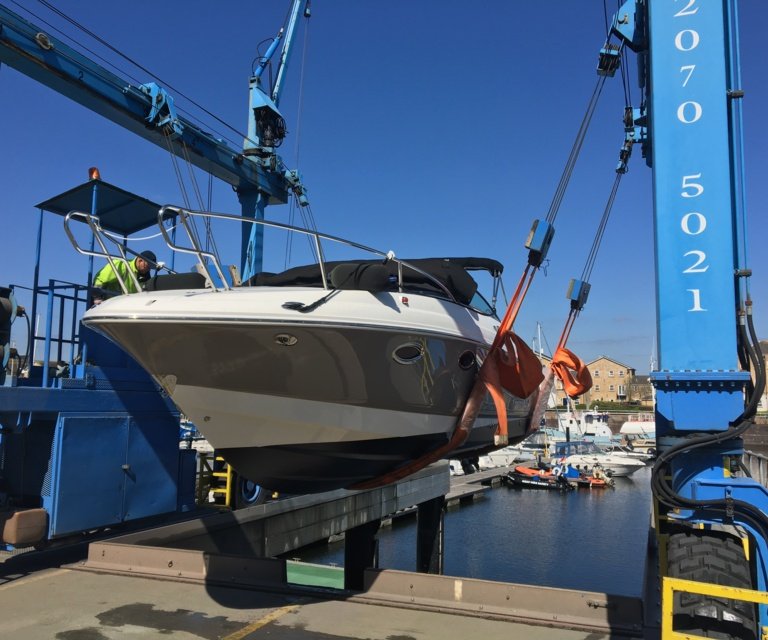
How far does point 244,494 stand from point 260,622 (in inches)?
213

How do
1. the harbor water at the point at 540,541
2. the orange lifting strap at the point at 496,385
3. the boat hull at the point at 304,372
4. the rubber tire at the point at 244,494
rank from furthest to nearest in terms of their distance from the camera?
the harbor water at the point at 540,541
the rubber tire at the point at 244,494
the orange lifting strap at the point at 496,385
the boat hull at the point at 304,372

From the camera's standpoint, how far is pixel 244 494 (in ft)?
31.7

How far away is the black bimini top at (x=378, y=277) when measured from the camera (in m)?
4.56

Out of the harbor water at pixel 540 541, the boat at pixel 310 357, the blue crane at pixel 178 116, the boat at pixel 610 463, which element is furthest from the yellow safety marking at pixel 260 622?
the boat at pixel 610 463

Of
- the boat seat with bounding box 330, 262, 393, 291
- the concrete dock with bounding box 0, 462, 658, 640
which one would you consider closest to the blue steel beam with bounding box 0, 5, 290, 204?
the concrete dock with bounding box 0, 462, 658, 640

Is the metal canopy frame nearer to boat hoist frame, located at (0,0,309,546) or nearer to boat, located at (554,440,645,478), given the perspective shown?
boat hoist frame, located at (0,0,309,546)

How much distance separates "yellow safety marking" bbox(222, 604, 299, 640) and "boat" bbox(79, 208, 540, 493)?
36.7 inches

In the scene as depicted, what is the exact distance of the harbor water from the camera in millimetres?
16703

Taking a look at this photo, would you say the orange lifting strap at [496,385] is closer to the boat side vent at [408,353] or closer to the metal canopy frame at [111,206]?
the boat side vent at [408,353]

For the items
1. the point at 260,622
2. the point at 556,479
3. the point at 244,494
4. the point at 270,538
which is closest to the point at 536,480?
the point at 556,479

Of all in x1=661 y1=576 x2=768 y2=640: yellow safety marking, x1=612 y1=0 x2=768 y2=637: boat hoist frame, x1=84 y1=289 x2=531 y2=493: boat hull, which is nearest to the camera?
x1=661 y1=576 x2=768 y2=640: yellow safety marking

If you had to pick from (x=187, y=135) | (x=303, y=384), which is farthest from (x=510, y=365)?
(x=187, y=135)

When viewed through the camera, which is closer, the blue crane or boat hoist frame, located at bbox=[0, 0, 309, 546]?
boat hoist frame, located at bbox=[0, 0, 309, 546]

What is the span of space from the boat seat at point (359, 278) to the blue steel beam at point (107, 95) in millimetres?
8566
